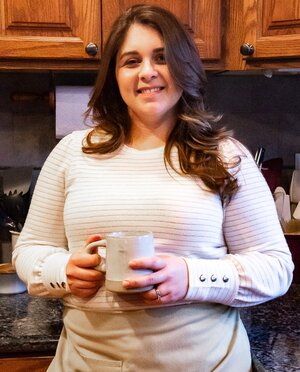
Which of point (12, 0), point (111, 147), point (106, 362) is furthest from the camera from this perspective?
point (12, 0)

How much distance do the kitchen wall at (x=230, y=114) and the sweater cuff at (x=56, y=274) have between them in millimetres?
800

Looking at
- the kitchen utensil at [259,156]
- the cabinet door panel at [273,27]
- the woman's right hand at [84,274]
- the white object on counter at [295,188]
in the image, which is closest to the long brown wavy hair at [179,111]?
the woman's right hand at [84,274]

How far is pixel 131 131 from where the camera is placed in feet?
4.02

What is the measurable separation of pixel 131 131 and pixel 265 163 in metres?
0.75

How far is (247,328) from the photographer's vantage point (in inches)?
52.2

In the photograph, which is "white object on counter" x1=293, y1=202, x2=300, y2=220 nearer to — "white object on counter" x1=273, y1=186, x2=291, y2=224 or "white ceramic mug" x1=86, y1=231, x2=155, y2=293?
"white object on counter" x1=273, y1=186, x2=291, y2=224

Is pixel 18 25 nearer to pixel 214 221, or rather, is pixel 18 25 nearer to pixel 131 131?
pixel 131 131

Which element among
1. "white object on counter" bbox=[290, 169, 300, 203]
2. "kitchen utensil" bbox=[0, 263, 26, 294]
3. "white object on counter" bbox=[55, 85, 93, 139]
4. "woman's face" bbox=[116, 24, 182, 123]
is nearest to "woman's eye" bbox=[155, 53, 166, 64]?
"woman's face" bbox=[116, 24, 182, 123]

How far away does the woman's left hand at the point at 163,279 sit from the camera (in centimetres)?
95

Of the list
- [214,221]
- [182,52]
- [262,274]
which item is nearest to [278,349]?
[262,274]

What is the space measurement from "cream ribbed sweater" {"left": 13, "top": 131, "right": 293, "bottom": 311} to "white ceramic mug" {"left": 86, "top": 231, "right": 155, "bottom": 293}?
0.10m

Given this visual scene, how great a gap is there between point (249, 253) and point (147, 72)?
Answer: 1.30ft

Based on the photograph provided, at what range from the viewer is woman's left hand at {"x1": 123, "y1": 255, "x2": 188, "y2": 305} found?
95 centimetres

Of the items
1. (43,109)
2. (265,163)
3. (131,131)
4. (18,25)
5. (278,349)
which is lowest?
(278,349)
